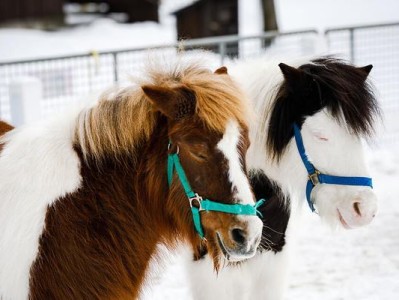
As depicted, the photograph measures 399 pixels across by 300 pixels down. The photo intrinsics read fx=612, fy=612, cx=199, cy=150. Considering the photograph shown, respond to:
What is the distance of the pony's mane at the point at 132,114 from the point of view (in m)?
2.36

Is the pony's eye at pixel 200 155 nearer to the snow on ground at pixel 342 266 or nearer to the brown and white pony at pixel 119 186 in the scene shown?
the brown and white pony at pixel 119 186

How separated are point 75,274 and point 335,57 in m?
1.81

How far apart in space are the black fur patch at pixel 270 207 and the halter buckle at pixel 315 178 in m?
0.20

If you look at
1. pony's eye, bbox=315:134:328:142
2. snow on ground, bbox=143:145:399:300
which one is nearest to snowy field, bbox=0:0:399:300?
snow on ground, bbox=143:145:399:300

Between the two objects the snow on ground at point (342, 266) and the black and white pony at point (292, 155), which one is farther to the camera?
the snow on ground at point (342, 266)

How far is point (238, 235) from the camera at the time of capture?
7.33 feet

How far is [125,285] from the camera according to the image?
2.43 m

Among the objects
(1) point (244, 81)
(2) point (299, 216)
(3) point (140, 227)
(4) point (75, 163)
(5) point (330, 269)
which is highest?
(1) point (244, 81)

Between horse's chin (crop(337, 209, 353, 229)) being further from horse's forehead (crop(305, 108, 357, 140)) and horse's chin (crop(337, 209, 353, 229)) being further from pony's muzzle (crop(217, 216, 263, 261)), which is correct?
pony's muzzle (crop(217, 216, 263, 261))

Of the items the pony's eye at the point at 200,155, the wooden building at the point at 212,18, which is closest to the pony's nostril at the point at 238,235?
the pony's eye at the point at 200,155

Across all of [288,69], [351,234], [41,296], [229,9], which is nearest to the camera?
[41,296]

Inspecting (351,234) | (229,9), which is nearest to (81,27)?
(229,9)

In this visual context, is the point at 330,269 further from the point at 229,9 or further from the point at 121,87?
the point at 229,9

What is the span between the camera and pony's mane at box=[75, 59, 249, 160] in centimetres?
236
